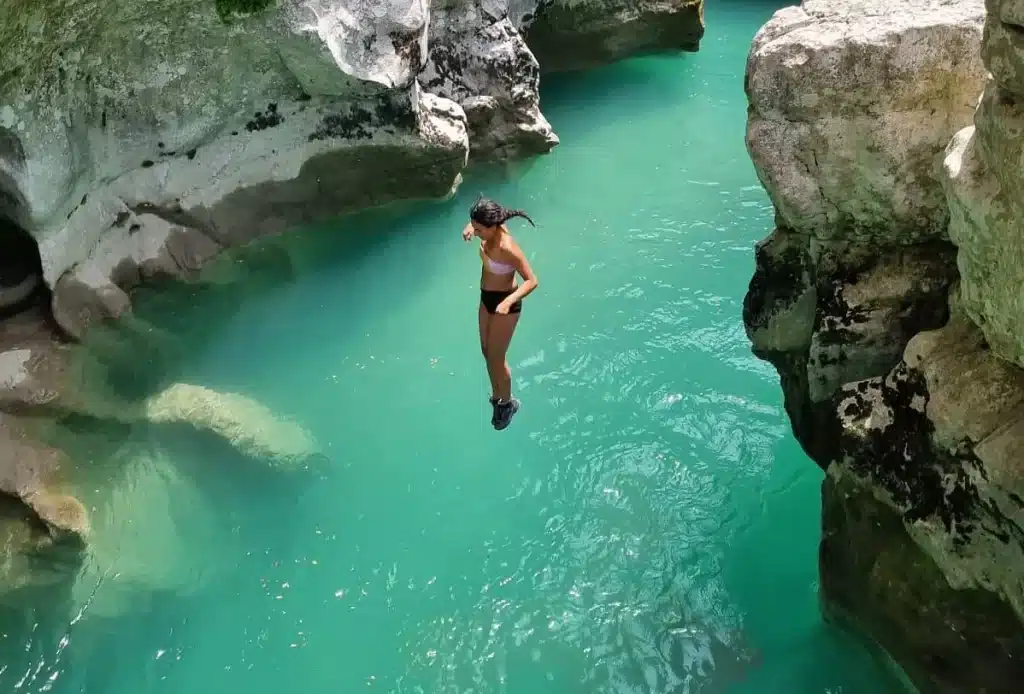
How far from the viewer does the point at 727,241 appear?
9.74m

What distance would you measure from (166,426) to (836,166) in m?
5.96

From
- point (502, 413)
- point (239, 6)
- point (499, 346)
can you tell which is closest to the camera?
point (499, 346)

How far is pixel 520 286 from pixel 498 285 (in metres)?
0.34

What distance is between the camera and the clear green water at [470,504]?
5.66 meters

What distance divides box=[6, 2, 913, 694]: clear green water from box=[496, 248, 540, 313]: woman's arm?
89.6 inches

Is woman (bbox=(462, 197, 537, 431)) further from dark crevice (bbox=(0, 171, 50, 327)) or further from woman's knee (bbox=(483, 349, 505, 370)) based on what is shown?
dark crevice (bbox=(0, 171, 50, 327))

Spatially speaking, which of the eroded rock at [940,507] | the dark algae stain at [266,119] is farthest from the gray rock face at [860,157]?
the dark algae stain at [266,119]

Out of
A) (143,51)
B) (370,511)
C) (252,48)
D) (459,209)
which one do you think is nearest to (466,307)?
(459,209)

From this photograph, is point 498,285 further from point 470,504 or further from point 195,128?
point 195,128

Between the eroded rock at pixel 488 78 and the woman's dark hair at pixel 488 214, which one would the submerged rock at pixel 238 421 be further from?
the eroded rock at pixel 488 78

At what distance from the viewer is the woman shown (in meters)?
5.04

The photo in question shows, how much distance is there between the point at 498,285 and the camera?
541 centimetres

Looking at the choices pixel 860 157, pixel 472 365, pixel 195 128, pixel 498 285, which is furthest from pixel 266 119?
pixel 860 157

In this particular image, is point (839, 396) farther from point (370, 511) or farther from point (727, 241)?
point (727, 241)
